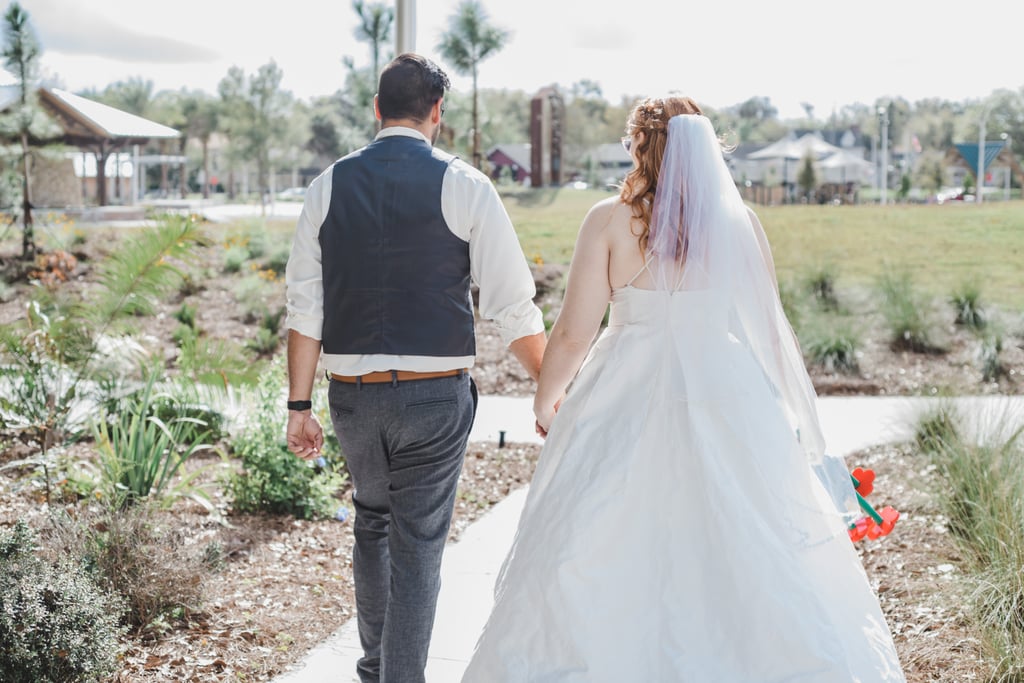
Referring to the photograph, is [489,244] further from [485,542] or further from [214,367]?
[214,367]

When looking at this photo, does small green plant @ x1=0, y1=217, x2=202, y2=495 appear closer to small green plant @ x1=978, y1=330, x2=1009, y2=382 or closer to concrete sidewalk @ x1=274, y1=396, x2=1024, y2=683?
concrete sidewalk @ x1=274, y1=396, x2=1024, y2=683

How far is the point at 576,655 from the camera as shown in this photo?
2846mm

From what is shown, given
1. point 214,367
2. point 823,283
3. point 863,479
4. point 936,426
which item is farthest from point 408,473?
point 823,283

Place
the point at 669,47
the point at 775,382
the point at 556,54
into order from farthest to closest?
the point at 556,54, the point at 669,47, the point at 775,382

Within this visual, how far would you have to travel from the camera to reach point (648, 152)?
324cm

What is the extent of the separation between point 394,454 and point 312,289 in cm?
57

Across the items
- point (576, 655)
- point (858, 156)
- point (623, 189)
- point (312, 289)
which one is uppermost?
point (858, 156)

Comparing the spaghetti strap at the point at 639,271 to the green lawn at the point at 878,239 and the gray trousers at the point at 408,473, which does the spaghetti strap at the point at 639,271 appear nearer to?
the gray trousers at the point at 408,473

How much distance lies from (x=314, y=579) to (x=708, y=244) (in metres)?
2.51

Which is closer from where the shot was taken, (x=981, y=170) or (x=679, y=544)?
(x=679, y=544)

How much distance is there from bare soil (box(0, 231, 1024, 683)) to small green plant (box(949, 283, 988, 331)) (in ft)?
13.5

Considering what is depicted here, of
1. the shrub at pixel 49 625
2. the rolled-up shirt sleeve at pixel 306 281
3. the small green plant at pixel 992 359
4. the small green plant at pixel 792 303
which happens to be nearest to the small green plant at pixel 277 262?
the small green plant at pixel 792 303

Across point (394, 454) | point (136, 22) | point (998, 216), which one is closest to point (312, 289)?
point (394, 454)

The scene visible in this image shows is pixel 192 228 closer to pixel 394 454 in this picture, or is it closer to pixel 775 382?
pixel 394 454
